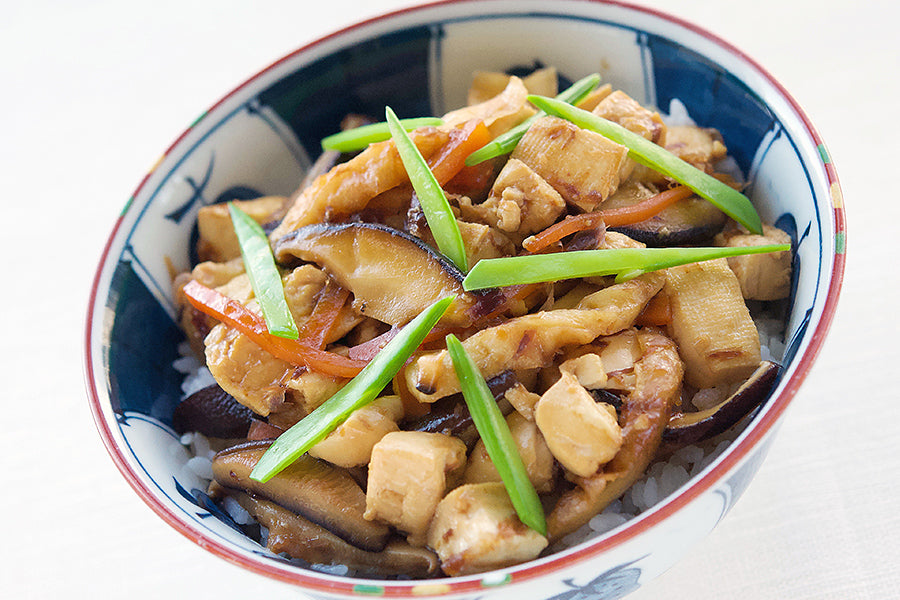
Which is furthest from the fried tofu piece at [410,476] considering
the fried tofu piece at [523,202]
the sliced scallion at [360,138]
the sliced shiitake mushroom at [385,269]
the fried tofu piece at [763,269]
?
the sliced scallion at [360,138]

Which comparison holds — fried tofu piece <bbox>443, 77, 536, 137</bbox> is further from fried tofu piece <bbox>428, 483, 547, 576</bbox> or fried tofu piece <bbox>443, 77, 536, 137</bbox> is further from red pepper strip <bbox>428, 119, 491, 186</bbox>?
fried tofu piece <bbox>428, 483, 547, 576</bbox>

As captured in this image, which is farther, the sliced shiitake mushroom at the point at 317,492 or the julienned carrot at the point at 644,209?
the julienned carrot at the point at 644,209

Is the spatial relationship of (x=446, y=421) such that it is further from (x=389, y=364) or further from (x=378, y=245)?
(x=378, y=245)

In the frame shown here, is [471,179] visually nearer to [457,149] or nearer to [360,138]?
[457,149]

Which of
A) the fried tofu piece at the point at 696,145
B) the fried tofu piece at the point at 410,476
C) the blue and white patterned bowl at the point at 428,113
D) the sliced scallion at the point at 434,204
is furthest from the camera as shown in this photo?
the fried tofu piece at the point at 696,145

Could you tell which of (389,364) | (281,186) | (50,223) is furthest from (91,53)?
(389,364)

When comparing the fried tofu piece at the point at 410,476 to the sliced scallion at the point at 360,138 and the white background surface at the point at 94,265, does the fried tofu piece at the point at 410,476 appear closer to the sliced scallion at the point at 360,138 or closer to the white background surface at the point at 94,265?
the white background surface at the point at 94,265
